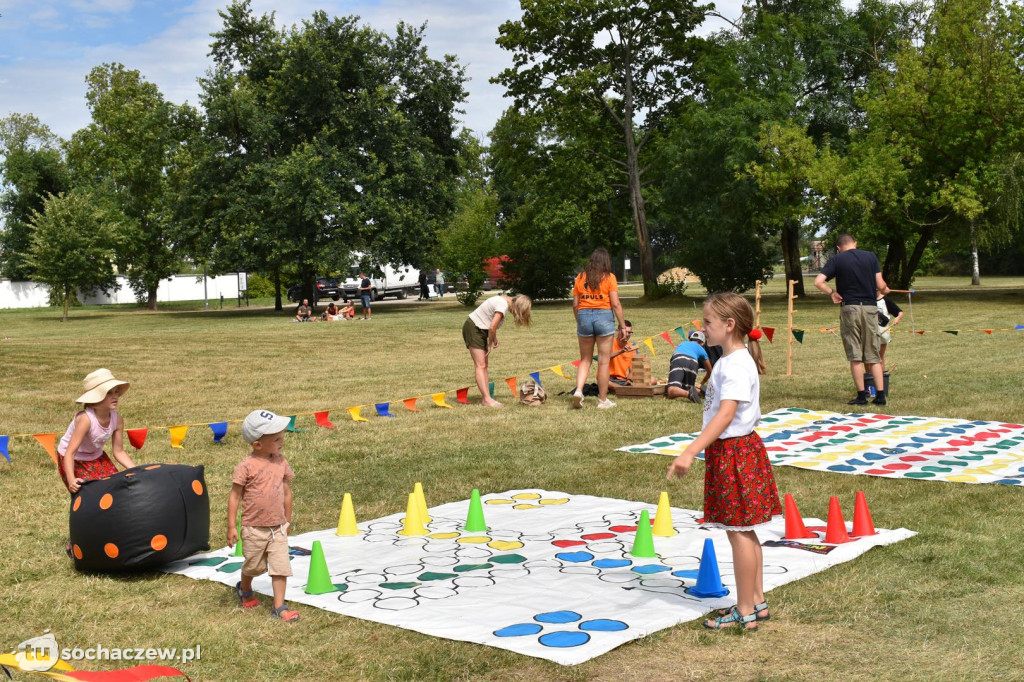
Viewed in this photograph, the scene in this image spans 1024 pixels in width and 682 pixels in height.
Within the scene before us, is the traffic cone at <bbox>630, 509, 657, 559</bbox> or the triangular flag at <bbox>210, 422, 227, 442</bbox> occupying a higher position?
the triangular flag at <bbox>210, 422, 227, 442</bbox>

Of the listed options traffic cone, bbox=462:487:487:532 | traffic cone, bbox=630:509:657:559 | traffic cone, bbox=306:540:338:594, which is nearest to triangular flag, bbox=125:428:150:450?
traffic cone, bbox=462:487:487:532

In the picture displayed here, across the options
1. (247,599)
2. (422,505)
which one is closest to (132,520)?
(247,599)

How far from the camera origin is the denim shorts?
13516 mm

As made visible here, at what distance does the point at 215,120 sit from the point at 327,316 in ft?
41.9

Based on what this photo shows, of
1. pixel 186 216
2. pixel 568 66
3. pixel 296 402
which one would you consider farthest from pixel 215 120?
pixel 296 402

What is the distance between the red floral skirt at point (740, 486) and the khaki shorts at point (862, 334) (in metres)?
8.26

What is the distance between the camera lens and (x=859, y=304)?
517 inches

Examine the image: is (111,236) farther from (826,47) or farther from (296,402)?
(296,402)

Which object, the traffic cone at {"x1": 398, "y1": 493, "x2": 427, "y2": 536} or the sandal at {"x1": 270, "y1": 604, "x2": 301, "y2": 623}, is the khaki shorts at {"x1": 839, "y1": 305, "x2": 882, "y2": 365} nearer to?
the traffic cone at {"x1": 398, "y1": 493, "x2": 427, "y2": 536}

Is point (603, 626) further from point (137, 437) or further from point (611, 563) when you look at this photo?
point (137, 437)

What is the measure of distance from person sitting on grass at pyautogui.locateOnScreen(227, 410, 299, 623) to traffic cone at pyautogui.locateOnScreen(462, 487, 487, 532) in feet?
6.50

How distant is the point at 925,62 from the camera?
3759 centimetres

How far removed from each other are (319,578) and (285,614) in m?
0.52

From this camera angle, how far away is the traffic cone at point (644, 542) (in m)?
6.73
